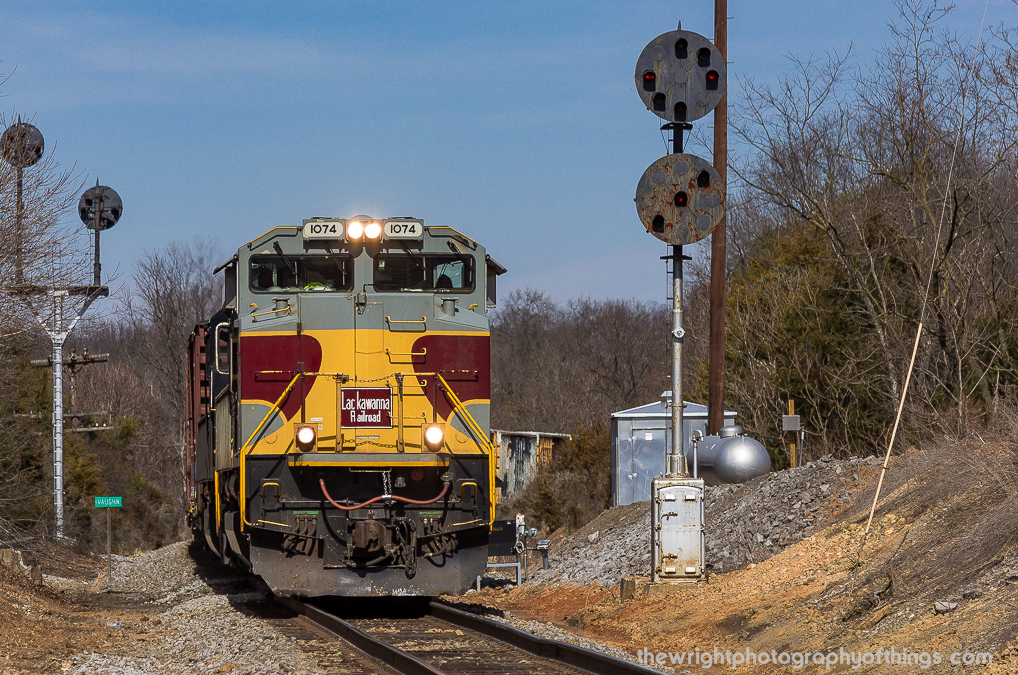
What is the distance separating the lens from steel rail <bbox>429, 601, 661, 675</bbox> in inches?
348

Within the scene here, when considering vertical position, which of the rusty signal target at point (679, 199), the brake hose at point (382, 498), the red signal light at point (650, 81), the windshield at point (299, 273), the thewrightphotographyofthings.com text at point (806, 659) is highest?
the red signal light at point (650, 81)

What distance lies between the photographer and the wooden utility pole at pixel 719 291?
20.9 metres

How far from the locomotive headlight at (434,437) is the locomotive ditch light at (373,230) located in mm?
2347

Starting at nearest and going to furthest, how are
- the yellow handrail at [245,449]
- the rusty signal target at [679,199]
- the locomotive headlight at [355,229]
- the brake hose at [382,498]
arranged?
the yellow handrail at [245,449] < the brake hose at [382,498] < the locomotive headlight at [355,229] < the rusty signal target at [679,199]

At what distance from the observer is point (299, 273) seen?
1327 cm

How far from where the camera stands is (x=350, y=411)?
1286cm

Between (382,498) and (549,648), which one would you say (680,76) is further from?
(549,648)

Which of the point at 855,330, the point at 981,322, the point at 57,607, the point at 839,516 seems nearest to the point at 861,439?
the point at 855,330

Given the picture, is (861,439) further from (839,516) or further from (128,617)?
(128,617)

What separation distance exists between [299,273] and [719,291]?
10.1 meters

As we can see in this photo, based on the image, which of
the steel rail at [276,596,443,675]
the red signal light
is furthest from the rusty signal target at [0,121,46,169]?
the red signal light

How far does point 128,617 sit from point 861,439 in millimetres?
18055

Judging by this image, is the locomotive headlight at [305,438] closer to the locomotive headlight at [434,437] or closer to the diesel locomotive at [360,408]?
the diesel locomotive at [360,408]

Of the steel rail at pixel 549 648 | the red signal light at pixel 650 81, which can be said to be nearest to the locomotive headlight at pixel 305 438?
the steel rail at pixel 549 648
